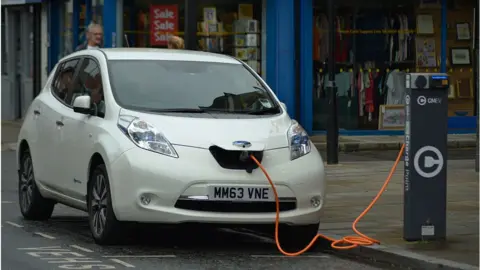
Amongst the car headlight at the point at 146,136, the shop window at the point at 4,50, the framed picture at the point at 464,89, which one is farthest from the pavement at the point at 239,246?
the shop window at the point at 4,50

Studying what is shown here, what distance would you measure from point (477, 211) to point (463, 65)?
1295 centimetres

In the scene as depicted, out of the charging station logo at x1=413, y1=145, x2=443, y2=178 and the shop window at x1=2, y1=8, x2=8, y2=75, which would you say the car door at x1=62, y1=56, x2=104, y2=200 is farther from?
the shop window at x1=2, y1=8, x2=8, y2=75

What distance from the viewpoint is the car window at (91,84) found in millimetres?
10523

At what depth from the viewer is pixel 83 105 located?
34.0 feet

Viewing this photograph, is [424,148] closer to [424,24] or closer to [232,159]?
[232,159]

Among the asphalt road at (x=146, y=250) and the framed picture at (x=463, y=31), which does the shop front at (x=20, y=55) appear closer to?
the framed picture at (x=463, y=31)

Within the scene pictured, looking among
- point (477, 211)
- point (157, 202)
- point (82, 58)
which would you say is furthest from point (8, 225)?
point (477, 211)

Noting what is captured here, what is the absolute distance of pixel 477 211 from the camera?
39.7 feet

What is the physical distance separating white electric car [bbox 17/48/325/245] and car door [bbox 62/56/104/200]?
0.04 feet

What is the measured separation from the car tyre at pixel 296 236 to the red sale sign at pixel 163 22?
1405 cm

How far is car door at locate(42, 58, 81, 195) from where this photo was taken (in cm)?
1104

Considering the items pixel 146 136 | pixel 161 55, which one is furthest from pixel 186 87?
pixel 146 136

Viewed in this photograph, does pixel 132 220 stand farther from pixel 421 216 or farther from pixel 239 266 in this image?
pixel 421 216

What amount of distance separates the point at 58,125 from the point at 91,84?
0.54 m
